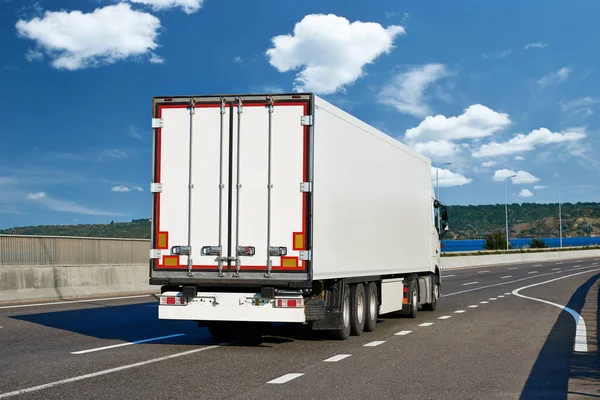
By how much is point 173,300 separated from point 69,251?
509 inches

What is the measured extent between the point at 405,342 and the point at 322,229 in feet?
8.54

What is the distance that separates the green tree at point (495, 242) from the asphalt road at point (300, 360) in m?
70.5

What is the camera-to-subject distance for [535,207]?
7515 inches

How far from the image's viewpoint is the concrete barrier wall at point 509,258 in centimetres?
6038

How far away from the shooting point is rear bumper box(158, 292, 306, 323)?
11586 millimetres

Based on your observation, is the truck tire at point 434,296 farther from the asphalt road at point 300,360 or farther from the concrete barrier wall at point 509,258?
the concrete barrier wall at point 509,258

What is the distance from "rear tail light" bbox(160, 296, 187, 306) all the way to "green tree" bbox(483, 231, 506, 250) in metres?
78.0

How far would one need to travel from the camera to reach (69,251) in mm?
24109

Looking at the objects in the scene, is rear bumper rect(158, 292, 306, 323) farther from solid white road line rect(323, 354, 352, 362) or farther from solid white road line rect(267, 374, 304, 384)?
solid white road line rect(267, 374, 304, 384)

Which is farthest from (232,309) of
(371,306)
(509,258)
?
(509,258)

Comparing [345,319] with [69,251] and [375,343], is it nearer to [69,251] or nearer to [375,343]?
[375,343]

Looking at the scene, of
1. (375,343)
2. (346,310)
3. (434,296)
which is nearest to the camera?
(375,343)

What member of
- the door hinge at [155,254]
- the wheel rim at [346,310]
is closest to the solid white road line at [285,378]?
the door hinge at [155,254]

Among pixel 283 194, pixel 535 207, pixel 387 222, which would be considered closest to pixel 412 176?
pixel 387 222
